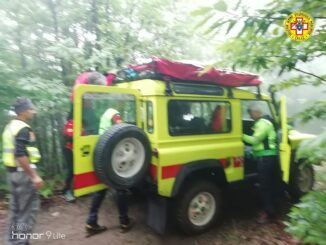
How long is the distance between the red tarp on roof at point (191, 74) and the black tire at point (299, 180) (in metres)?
1.67

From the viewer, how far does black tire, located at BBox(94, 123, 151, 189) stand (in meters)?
3.02

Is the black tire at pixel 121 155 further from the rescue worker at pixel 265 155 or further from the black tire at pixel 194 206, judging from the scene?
the rescue worker at pixel 265 155

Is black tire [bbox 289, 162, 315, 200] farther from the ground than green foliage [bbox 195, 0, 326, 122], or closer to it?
closer to it

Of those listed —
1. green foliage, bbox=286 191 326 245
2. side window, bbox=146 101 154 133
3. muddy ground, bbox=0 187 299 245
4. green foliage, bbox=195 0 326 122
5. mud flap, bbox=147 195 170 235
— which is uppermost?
green foliage, bbox=195 0 326 122

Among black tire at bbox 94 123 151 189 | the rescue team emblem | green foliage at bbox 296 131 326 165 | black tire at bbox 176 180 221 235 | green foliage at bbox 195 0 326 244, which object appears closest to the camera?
green foliage at bbox 296 131 326 165

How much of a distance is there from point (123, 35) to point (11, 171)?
160 inches

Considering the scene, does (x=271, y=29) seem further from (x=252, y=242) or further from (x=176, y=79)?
(x=252, y=242)

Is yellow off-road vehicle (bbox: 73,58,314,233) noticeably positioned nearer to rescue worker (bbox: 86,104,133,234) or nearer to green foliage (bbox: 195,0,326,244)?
rescue worker (bbox: 86,104,133,234)

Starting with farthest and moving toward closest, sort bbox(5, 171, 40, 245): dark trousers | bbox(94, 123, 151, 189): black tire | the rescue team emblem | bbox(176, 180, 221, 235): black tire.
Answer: bbox(176, 180, 221, 235): black tire → bbox(5, 171, 40, 245): dark trousers → bbox(94, 123, 151, 189): black tire → the rescue team emblem

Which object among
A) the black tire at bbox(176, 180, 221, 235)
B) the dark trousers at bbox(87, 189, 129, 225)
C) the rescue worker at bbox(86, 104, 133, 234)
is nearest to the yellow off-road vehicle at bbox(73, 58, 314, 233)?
the black tire at bbox(176, 180, 221, 235)

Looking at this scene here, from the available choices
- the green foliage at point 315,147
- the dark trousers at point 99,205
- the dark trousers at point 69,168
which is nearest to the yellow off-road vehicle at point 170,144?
the dark trousers at point 99,205

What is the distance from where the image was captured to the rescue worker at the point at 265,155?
410 cm

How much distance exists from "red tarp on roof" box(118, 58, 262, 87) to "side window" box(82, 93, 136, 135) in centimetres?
43

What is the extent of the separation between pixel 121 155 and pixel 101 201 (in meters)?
0.93
